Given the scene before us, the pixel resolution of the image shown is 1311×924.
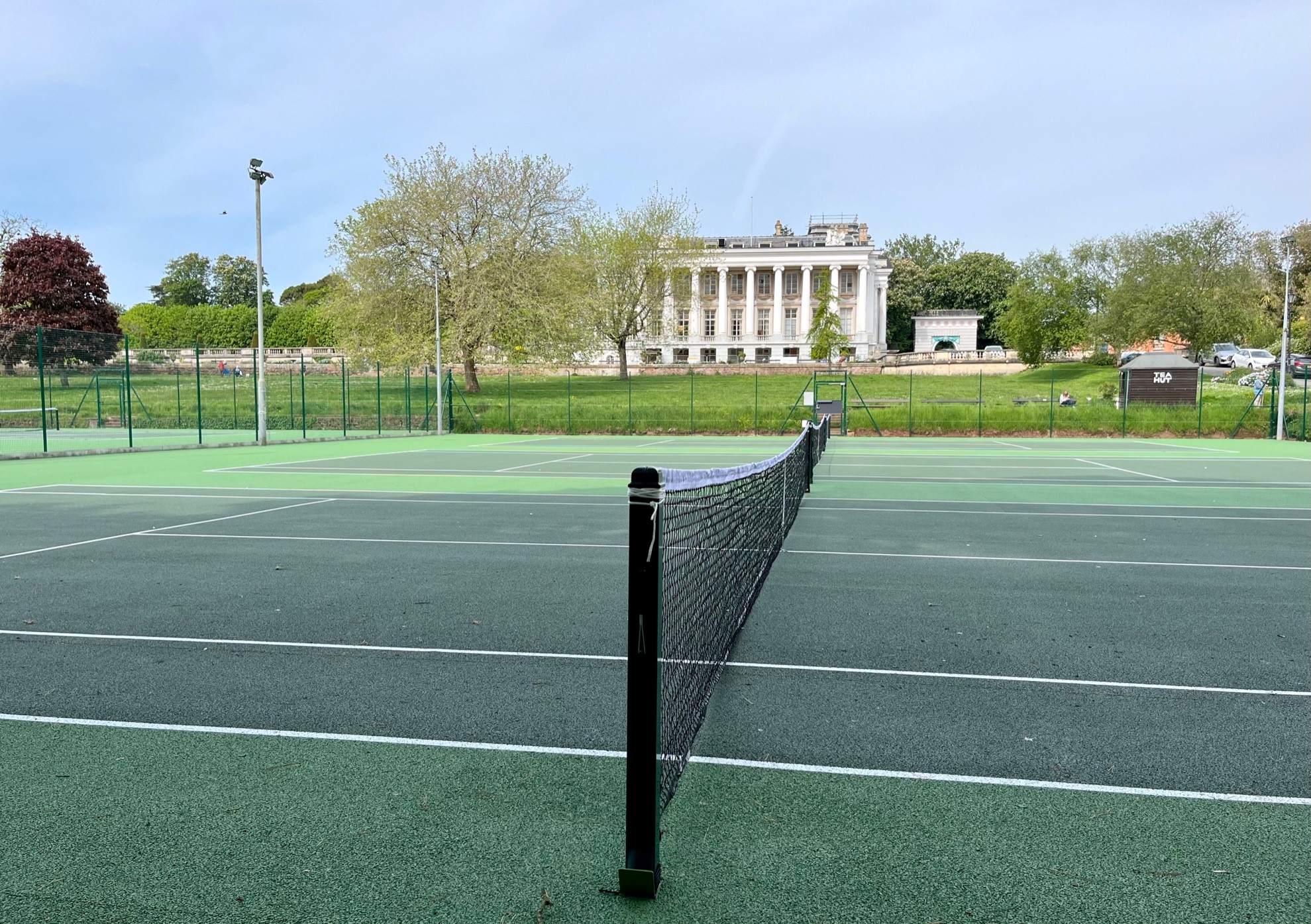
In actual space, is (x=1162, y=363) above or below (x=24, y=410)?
above

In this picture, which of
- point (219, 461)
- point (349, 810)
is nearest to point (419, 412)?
point (219, 461)

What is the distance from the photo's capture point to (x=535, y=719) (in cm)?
454

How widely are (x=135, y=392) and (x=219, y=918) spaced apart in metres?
32.8

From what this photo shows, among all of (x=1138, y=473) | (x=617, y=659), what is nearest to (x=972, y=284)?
(x=1138, y=473)

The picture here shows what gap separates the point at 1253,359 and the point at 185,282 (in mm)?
124045

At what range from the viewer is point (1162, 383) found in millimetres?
36125

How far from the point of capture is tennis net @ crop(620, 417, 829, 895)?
9.29 ft

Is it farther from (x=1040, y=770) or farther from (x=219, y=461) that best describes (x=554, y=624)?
(x=219, y=461)

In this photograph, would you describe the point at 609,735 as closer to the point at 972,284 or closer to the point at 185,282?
the point at 972,284

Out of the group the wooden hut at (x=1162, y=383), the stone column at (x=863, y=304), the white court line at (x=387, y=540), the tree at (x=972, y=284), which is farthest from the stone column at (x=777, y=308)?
the white court line at (x=387, y=540)

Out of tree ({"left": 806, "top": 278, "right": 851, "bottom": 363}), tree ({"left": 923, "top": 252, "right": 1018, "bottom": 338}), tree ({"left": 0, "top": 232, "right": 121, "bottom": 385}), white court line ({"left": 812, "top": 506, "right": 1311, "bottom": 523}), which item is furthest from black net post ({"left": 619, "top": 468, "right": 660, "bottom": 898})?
tree ({"left": 923, "top": 252, "right": 1018, "bottom": 338})

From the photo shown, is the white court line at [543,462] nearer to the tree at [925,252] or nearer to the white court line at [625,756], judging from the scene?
the white court line at [625,756]

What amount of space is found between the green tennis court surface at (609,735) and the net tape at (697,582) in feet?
0.62

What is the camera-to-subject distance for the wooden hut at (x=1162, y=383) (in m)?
36.0
